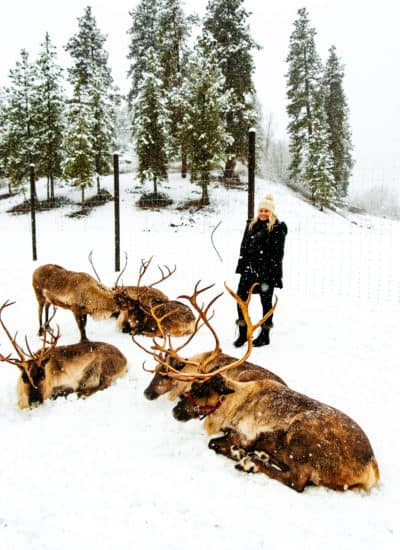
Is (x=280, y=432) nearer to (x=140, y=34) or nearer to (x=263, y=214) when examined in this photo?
(x=263, y=214)

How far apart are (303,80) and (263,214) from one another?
29382 mm

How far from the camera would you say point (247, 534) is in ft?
7.75

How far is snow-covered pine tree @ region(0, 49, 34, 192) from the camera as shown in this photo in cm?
2719

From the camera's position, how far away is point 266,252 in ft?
17.1

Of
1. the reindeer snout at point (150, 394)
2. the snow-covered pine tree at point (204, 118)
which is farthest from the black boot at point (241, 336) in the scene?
the snow-covered pine tree at point (204, 118)

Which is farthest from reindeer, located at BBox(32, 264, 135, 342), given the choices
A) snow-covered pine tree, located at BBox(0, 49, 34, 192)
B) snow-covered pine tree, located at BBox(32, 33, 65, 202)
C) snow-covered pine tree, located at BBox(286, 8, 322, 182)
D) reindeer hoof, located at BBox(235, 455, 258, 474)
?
snow-covered pine tree, located at BBox(286, 8, 322, 182)

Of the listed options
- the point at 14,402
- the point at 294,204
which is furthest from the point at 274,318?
the point at 294,204

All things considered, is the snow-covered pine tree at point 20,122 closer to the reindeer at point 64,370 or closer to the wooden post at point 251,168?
the wooden post at point 251,168

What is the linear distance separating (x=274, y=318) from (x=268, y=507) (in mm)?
3919

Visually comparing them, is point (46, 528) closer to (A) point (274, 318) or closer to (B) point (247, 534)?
(B) point (247, 534)

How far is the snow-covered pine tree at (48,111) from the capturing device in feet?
83.3

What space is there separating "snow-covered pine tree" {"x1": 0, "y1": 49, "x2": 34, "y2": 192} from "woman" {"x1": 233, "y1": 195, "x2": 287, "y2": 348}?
2574cm

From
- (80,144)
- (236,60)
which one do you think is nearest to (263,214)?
(80,144)

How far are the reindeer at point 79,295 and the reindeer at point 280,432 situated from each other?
8.30 feet
